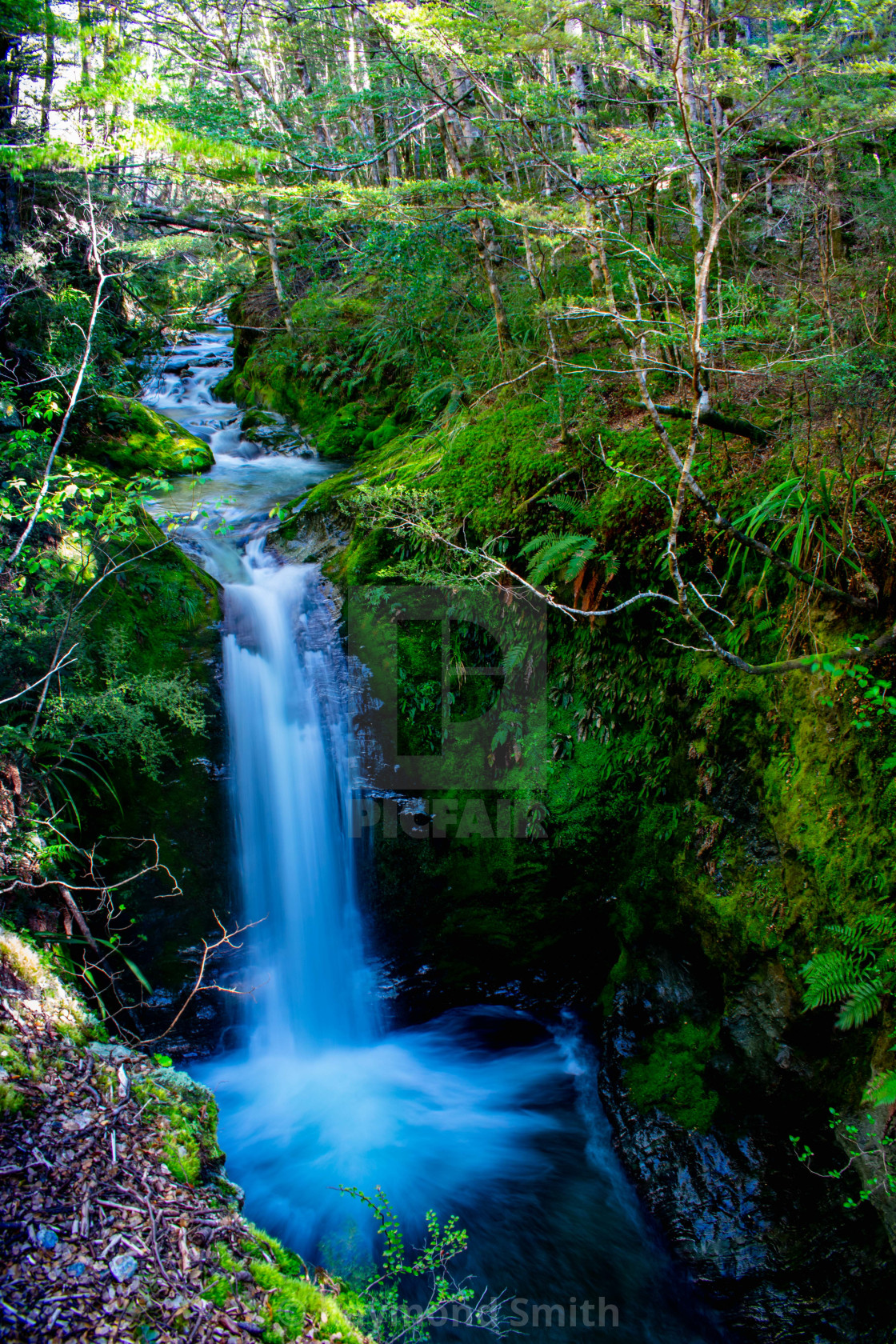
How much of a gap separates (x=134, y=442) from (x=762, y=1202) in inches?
439

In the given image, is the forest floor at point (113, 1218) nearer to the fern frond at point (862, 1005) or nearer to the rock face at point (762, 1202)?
the fern frond at point (862, 1005)

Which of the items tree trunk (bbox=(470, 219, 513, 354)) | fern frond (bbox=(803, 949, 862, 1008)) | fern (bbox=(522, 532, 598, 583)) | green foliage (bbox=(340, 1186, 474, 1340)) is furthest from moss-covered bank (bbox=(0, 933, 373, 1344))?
tree trunk (bbox=(470, 219, 513, 354))

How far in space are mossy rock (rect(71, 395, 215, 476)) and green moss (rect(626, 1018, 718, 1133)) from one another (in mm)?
9059

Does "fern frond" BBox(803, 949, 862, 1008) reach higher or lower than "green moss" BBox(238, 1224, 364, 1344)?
higher

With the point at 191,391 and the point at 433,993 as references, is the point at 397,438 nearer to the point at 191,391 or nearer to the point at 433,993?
the point at 433,993

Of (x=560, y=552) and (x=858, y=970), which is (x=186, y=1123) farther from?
(x=560, y=552)

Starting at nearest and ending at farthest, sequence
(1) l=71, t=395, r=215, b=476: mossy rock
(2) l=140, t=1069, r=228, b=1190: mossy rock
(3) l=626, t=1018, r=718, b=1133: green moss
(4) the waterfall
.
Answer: (2) l=140, t=1069, r=228, b=1190: mossy rock → (3) l=626, t=1018, r=718, b=1133: green moss → (4) the waterfall → (1) l=71, t=395, r=215, b=476: mossy rock

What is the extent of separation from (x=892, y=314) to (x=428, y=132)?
1293cm

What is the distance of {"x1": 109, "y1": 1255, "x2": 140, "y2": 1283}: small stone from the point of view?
7.63 ft


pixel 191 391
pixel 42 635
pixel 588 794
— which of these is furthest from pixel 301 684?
pixel 191 391

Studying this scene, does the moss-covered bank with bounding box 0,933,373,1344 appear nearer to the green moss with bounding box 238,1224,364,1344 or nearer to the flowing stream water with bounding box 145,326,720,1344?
the green moss with bounding box 238,1224,364,1344

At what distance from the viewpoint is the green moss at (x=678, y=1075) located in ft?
15.4

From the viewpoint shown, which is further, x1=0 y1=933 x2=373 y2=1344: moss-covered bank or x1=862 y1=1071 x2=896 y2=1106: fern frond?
x1=862 y1=1071 x2=896 y2=1106: fern frond

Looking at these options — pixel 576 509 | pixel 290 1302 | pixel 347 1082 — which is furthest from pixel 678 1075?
pixel 576 509
